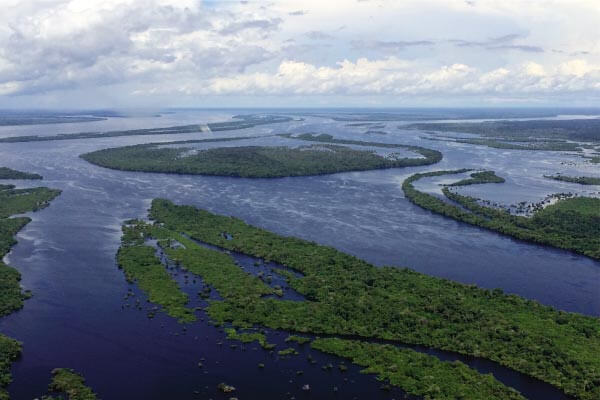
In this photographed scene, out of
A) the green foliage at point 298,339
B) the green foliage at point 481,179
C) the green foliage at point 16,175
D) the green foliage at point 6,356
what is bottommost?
the green foliage at point 298,339

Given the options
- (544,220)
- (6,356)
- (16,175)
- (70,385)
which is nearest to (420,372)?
(70,385)

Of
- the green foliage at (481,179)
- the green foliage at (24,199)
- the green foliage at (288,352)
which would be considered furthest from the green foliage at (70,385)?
the green foliage at (481,179)

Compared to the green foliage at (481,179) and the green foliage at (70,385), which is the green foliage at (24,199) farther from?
the green foliage at (481,179)

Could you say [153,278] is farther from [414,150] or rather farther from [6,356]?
[414,150]

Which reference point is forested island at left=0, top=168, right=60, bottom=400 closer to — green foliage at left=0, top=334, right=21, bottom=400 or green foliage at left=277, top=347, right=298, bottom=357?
green foliage at left=0, top=334, right=21, bottom=400

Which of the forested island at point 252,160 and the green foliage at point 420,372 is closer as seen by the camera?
the green foliage at point 420,372

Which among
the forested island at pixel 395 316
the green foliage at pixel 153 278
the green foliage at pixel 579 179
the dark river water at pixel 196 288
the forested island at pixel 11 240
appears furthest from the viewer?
the green foliage at pixel 579 179
